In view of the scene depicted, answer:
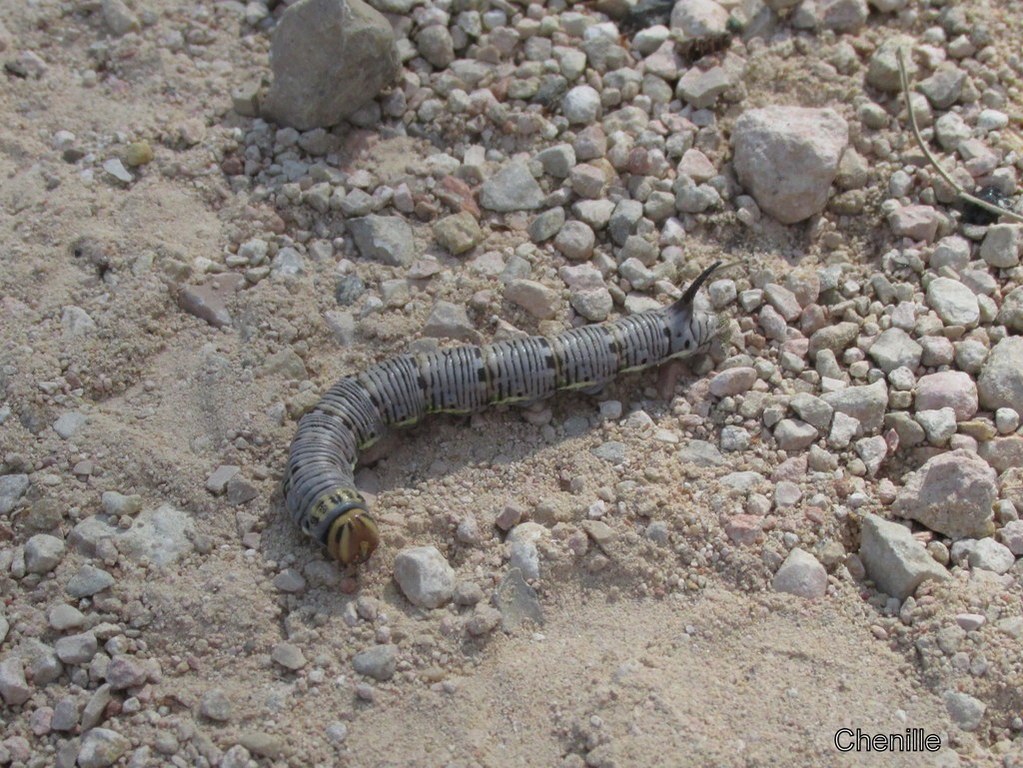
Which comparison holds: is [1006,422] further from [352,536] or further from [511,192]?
[352,536]

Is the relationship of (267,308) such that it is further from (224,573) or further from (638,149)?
(638,149)

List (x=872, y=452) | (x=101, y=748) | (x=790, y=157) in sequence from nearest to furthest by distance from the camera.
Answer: (x=101, y=748)
(x=872, y=452)
(x=790, y=157)

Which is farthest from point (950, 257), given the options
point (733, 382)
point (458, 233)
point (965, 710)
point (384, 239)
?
point (384, 239)

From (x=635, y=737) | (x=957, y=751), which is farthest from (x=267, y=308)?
(x=957, y=751)

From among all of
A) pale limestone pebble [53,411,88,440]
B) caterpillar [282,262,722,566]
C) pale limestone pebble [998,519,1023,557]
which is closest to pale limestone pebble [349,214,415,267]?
caterpillar [282,262,722,566]

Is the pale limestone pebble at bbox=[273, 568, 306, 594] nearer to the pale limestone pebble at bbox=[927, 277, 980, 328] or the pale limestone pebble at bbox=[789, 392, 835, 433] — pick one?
the pale limestone pebble at bbox=[789, 392, 835, 433]

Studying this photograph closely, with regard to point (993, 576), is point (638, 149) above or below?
above

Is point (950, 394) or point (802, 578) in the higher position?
point (950, 394)
